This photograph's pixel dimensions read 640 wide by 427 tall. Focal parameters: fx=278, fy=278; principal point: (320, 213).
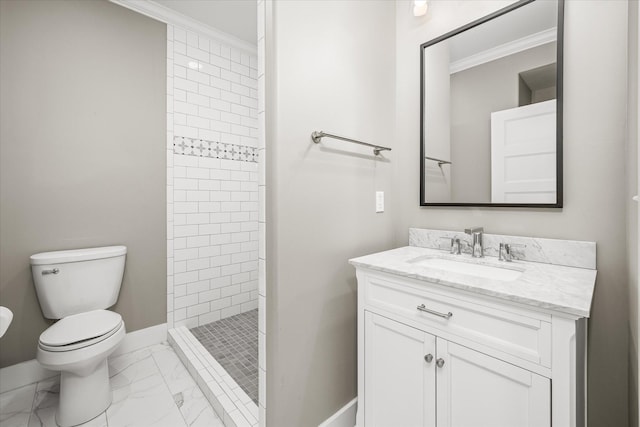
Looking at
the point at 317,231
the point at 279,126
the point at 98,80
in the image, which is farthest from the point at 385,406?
the point at 98,80

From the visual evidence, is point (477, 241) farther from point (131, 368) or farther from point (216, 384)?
point (131, 368)

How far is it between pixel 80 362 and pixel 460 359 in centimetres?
174

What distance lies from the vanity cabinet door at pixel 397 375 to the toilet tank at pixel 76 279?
1.74 m

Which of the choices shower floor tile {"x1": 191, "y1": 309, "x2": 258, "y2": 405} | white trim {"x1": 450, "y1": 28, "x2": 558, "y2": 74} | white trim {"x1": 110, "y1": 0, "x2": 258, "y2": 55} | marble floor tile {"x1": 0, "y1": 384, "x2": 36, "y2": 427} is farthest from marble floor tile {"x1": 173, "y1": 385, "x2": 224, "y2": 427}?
white trim {"x1": 110, "y1": 0, "x2": 258, "y2": 55}

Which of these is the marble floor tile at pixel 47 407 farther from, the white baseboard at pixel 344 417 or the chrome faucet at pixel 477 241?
the chrome faucet at pixel 477 241

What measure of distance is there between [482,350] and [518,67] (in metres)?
1.27

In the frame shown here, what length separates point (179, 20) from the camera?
225 centimetres

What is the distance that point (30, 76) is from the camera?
1.70 m

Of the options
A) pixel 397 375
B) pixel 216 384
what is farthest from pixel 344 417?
pixel 216 384

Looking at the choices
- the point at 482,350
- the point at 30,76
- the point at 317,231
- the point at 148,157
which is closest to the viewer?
the point at 482,350

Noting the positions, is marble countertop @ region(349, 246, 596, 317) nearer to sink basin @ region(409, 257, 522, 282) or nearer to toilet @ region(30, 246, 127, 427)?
sink basin @ region(409, 257, 522, 282)

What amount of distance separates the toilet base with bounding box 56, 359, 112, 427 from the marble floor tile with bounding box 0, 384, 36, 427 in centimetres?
17

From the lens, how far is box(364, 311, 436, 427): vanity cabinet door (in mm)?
1030

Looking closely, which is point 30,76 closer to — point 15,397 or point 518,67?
point 15,397
